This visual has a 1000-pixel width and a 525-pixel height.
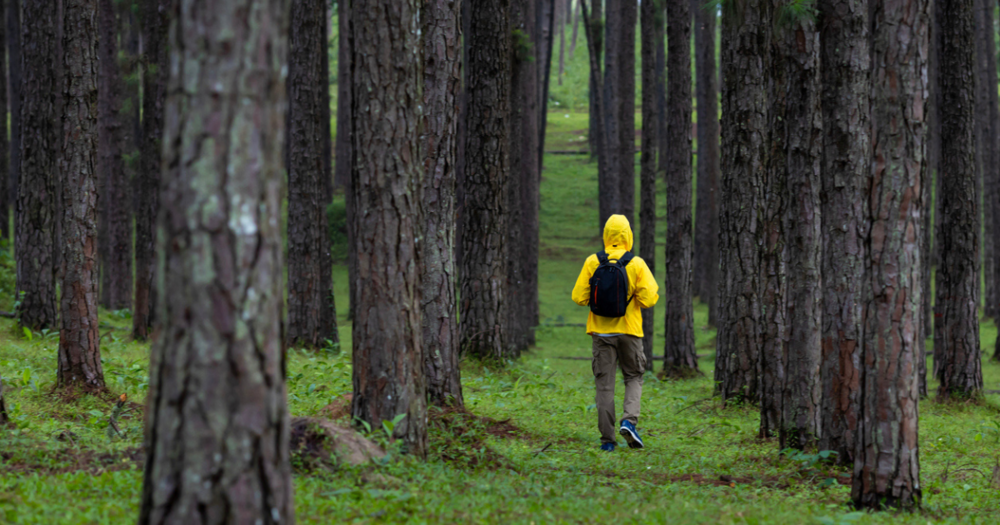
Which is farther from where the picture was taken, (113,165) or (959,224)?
(113,165)

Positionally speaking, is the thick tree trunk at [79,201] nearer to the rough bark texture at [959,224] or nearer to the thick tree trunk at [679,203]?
the thick tree trunk at [679,203]

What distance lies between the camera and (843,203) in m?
5.93

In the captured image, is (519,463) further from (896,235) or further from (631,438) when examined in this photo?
(896,235)

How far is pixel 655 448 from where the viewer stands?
7918mm

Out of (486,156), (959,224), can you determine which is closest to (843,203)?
(486,156)

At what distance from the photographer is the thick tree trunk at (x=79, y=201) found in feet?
24.7

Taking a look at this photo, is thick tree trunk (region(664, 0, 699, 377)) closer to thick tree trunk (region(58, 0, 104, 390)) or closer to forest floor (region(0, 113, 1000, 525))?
forest floor (region(0, 113, 1000, 525))

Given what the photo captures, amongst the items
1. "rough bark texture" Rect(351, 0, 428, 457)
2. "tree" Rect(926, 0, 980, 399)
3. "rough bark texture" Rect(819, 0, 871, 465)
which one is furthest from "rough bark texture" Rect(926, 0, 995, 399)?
"rough bark texture" Rect(351, 0, 428, 457)

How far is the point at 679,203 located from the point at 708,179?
1041 cm

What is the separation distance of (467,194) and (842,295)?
19.0 feet

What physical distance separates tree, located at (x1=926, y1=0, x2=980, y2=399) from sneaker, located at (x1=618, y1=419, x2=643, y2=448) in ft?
19.4

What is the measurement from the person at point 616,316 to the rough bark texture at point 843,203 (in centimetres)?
190

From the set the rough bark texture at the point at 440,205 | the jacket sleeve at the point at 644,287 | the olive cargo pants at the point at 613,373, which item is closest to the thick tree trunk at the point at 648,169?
the olive cargo pants at the point at 613,373

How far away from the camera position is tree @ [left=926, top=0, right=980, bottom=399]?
1102 centimetres
